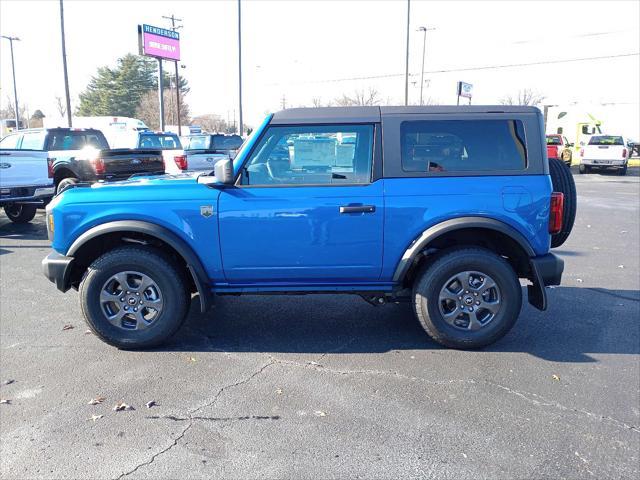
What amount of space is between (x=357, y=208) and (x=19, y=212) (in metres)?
8.92

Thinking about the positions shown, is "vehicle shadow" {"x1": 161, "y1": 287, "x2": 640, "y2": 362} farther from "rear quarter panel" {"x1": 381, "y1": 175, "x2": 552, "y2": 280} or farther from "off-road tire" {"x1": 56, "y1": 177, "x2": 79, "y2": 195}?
"off-road tire" {"x1": 56, "y1": 177, "x2": 79, "y2": 195}

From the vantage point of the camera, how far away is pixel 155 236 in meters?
4.12

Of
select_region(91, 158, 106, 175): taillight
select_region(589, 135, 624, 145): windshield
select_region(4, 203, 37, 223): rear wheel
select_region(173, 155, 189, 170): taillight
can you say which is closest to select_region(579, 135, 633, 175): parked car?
select_region(589, 135, 624, 145): windshield

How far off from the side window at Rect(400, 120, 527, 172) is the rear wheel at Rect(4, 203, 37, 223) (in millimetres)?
9014

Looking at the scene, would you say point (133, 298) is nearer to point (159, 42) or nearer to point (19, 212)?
point (19, 212)

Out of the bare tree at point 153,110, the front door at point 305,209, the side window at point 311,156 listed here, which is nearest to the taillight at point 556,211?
the front door at point 305,209

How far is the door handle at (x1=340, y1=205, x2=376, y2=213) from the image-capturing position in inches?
161

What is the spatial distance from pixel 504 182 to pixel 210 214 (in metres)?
2.31

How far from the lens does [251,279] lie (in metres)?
4.30

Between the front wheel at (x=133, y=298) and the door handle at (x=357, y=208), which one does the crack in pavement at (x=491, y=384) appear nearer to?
the front wheel at (x=133, y=298)

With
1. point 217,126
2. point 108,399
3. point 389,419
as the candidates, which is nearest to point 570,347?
point 389,419

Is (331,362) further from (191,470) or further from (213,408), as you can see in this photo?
(191,470)

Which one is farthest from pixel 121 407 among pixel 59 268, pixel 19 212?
pixel 19 212

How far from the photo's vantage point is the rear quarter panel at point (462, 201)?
4.11 metres
